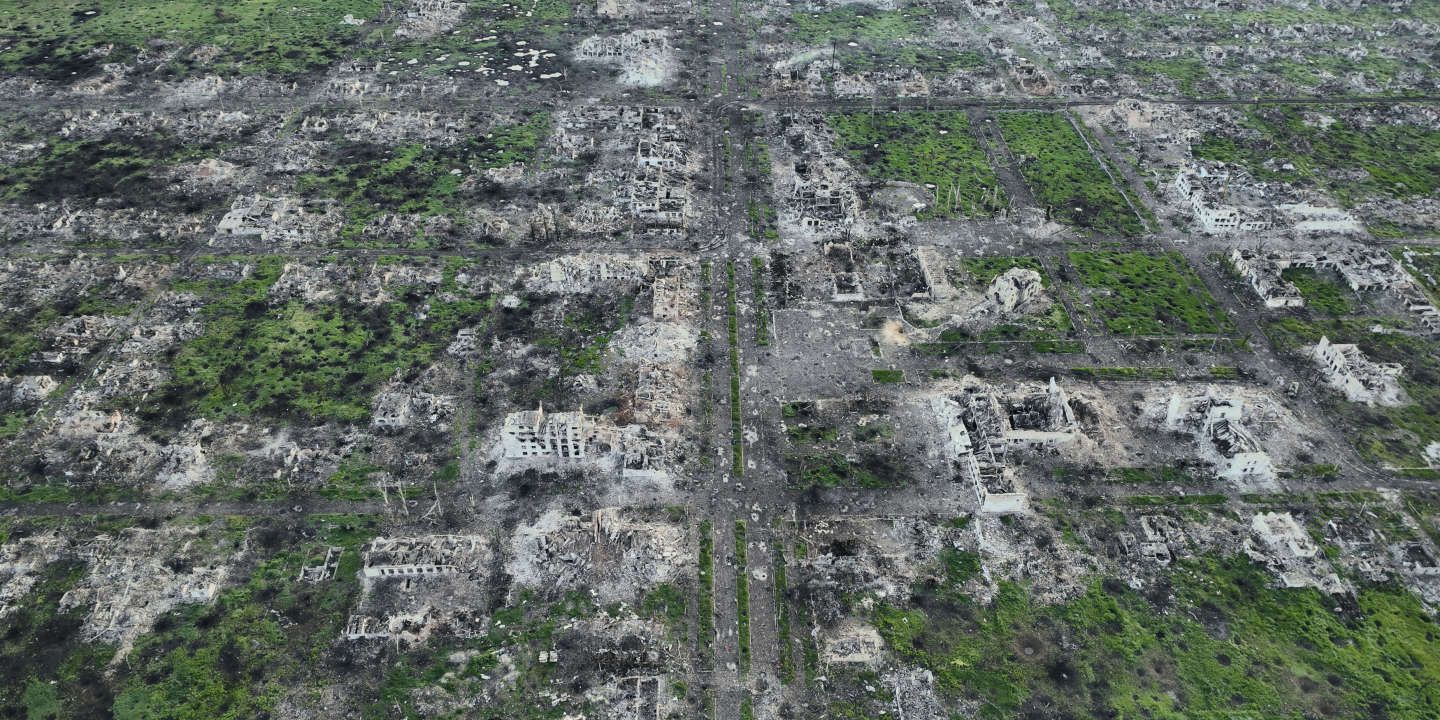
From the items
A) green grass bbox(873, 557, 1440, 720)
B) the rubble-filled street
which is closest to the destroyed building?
the rubble-filled street

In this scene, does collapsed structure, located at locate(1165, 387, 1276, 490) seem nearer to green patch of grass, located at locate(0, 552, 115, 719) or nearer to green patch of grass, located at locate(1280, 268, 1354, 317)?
green patch of grass, located at locate(1280, 268, 1354, 317)

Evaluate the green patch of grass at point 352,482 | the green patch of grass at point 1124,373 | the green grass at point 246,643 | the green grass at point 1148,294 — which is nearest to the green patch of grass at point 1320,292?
the green grass at point 1148,294

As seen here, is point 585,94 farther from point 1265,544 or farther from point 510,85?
point 1265,544

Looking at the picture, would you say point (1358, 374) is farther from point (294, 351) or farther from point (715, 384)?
point (294, 351)

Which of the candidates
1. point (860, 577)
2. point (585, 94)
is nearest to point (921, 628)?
point (860, 577)

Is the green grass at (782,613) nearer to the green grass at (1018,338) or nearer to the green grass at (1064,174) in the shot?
the green grass at (1018,338)
